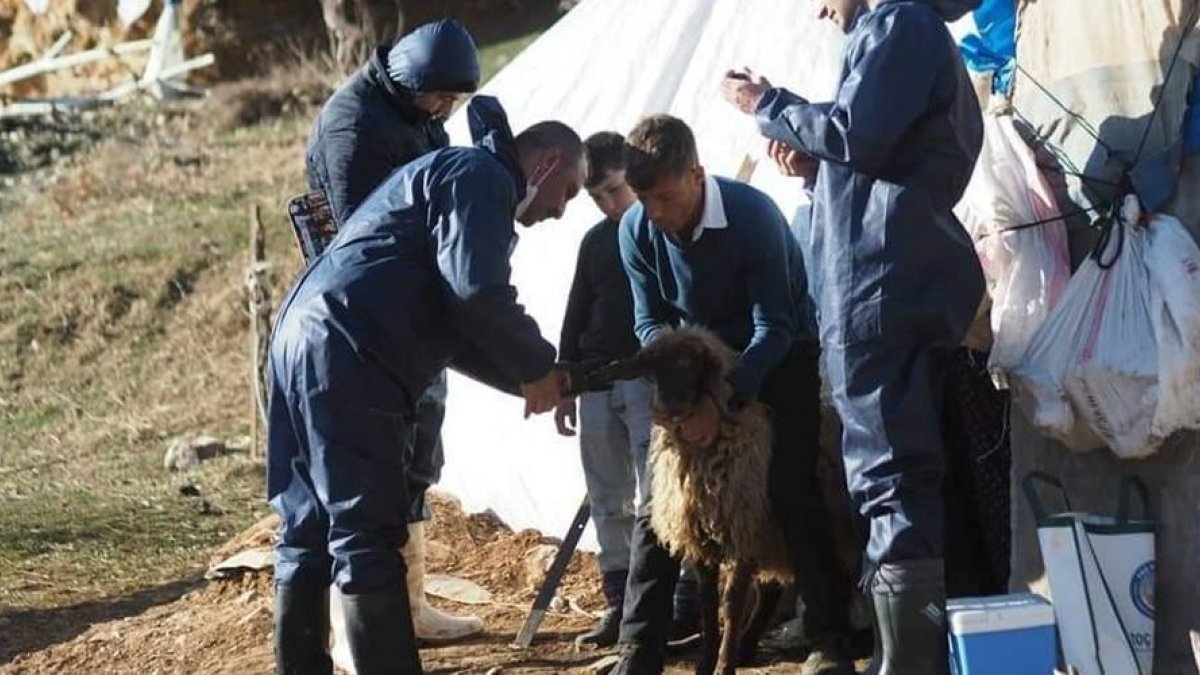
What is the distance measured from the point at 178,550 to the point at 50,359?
4278 mm

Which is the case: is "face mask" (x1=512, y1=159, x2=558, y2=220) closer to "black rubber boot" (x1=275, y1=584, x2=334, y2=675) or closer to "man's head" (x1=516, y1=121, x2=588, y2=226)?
"man's head" (x1=516, y1=121, x2=588, y2=226)

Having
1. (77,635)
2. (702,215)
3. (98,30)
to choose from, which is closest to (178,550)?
(77,635)

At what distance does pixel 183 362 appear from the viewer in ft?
42.0

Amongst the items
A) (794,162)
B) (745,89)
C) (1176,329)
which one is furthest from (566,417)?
(1176,329)

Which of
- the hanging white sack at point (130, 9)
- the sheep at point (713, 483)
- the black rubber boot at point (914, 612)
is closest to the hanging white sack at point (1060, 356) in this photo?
the black rubber boot at point (914, 612)

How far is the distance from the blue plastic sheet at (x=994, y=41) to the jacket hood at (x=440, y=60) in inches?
60.0

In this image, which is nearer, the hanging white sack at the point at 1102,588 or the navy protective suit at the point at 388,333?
the hanging white sack at the point at 1102,588

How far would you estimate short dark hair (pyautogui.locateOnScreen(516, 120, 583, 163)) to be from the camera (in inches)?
229

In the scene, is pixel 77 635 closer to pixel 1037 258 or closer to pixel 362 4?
pixel 1037 258

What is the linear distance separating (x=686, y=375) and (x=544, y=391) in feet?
1.30

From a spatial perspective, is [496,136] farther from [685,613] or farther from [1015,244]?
[685,613]

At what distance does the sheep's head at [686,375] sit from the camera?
18.4 feet

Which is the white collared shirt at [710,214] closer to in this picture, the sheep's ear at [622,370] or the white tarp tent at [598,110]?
the sheep's ear at [622,370]

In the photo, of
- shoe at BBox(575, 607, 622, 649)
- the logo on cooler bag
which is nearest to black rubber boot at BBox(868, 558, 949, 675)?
the logo on cooler bag
